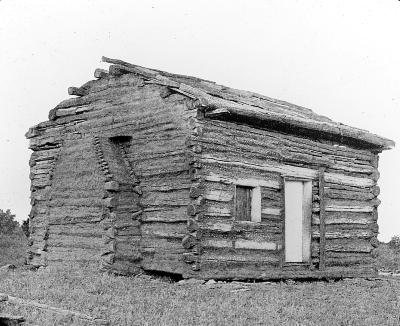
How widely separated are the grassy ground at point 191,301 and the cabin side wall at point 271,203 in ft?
3.00

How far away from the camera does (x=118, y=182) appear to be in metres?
15.2

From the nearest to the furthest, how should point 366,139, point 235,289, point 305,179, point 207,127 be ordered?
point 235,289 → point 207,127 → point 305,179 → point 366,139

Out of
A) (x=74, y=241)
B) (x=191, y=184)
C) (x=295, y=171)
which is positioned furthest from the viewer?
(x=295, y=171)

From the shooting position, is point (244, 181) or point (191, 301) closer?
point (191, 301)

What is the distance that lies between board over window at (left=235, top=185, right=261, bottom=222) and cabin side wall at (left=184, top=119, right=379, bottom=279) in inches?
6.0

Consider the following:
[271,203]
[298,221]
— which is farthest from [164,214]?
[298,221]

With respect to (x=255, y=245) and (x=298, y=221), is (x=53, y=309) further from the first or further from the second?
(x=298, y=221)

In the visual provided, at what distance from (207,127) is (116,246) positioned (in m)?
3.46

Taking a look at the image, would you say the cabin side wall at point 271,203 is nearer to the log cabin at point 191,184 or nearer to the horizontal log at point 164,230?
the log cabin at point 191,184

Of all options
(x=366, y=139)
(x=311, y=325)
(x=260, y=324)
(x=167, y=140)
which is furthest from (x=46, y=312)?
(x=366, y=139)

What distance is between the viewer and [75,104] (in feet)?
58.2

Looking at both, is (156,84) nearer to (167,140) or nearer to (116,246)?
(167,140)

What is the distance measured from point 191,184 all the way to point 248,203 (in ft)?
5.99

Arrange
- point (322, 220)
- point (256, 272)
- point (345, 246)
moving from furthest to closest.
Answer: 1. point (345, 246)
2. point (322, 220)
3. point (256, 272)
